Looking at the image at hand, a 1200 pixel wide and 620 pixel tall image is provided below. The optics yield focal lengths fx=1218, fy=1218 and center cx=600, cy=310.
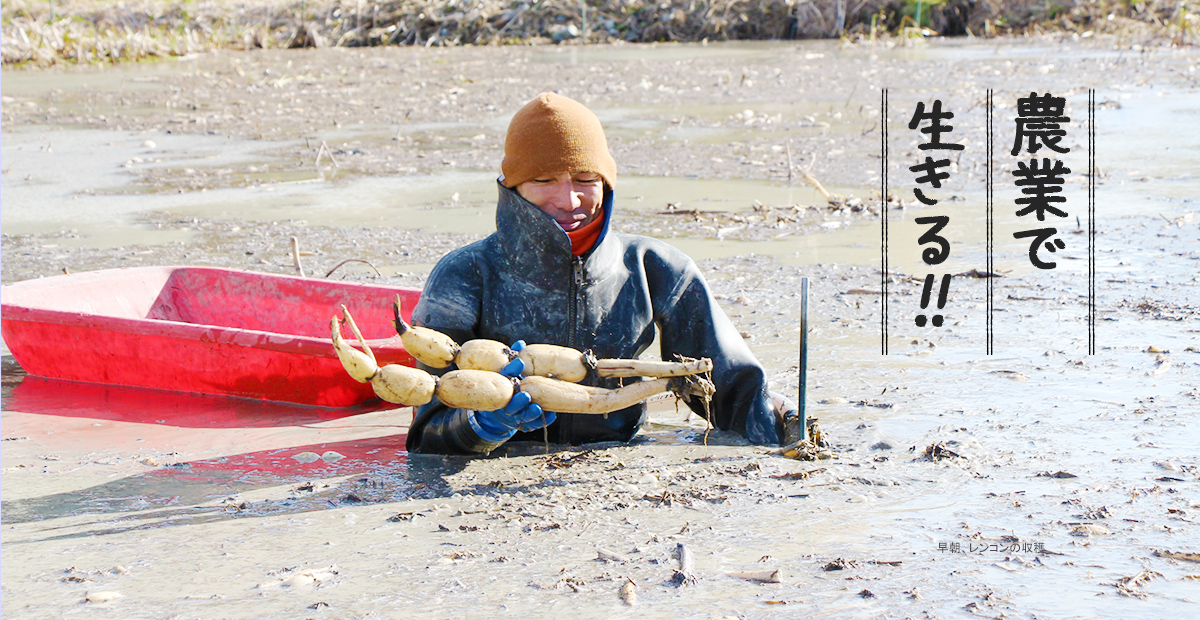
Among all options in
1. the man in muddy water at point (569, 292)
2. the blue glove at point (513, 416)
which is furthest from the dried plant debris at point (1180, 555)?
the blue glove at point (513, 416)

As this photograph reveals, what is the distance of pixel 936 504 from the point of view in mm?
3670

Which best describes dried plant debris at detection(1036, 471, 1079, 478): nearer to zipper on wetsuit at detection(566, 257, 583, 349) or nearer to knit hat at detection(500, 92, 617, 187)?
zipper on wetsuit at detection(566, 257, 583, 349)

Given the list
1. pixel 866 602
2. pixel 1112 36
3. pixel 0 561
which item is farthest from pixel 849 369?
pixel 1112 36

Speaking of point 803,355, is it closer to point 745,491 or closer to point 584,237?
point 745,491

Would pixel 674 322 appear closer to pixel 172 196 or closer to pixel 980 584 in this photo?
pixel 980 584

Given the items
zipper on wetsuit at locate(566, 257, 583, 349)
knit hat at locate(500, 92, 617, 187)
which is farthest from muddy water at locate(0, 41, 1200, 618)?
knit hat at locate(500, 92, 617, 187)

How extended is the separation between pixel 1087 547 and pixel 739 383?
118cm

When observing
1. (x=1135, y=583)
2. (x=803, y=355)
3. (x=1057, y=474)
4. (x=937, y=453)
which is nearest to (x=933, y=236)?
(x=937, y=453)

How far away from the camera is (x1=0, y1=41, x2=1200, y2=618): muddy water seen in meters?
3.12

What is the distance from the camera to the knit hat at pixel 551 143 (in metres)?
3.69

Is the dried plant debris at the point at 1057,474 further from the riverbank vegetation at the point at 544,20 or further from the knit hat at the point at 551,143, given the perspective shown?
the riverbank vegetation at the point at 544,20

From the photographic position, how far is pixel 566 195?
3.76 metres

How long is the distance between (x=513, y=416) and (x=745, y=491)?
793 mm

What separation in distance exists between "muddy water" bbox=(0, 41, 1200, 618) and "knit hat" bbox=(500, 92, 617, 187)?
39.4 inches
